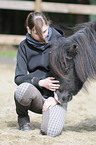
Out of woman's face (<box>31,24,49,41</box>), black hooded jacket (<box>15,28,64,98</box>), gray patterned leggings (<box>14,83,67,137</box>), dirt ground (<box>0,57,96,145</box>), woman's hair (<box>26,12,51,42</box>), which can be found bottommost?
dirt ground (<box>0,57,96,145</box>)

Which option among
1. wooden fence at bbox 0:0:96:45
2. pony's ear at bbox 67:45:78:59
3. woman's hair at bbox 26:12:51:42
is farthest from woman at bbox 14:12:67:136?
wooden fence at bbox 0:0:96:45

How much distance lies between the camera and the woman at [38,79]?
2.51 metres

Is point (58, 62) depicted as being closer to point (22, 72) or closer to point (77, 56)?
point (77, 56)

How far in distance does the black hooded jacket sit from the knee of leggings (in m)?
0.11

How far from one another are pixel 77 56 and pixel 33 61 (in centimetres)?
54

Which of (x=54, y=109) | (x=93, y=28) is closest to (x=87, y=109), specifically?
(x=54, y=109)

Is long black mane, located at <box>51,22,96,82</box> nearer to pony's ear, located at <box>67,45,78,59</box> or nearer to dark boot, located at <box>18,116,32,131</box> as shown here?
pony's ear, located at <box>67,45,78,59</box>

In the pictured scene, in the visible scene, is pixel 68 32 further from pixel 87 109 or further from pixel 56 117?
pixel 87 109

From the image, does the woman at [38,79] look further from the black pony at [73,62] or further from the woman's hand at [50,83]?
the black pony at [73,62]

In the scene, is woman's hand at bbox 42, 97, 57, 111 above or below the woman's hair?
below

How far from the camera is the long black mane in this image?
230 centimetres

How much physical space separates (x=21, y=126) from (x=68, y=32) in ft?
3.68

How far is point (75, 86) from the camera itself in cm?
→ 241

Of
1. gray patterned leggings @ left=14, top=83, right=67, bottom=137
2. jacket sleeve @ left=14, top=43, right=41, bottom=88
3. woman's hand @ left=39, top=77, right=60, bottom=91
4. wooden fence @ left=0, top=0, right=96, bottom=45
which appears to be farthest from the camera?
wooden fence @ left=0, top=0, right=96, bottom=45
